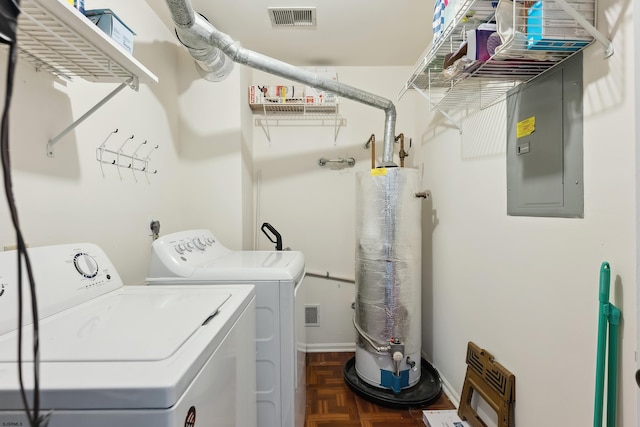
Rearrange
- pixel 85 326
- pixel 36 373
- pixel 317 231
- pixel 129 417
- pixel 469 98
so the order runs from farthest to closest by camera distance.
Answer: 1. pixel 317 231
2. pixel 469 98
3. pixel 85 326
4. pixel 129 417
5. pixel 36 373

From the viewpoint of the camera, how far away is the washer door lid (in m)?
0.61

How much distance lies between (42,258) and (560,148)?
5.82 feet

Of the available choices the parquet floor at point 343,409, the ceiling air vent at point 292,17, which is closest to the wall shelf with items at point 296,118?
the ceiling air vent at point 292,17

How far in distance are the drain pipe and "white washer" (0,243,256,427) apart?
3.60 feet

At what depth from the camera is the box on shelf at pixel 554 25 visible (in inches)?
34.7

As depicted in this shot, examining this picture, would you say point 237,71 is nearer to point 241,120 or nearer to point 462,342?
point 241,120

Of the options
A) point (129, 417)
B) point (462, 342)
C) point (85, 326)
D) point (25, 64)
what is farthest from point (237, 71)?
point (462, 342)

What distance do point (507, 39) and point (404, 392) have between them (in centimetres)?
198

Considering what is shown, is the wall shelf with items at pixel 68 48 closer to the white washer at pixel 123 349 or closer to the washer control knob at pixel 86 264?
the washer control knob at pixel 86 264

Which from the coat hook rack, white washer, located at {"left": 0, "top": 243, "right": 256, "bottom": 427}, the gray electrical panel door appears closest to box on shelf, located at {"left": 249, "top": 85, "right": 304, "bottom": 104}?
the coat hook rack

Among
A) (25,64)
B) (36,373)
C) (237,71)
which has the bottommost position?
(36,373)

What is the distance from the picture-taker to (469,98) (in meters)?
1.60

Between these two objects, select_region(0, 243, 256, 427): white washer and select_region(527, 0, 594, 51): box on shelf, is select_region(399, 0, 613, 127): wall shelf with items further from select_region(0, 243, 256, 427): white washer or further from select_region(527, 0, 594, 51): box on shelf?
select_region(0, 243, 256, 427): white washer

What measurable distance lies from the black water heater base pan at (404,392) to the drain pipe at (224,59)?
4.85 feet
